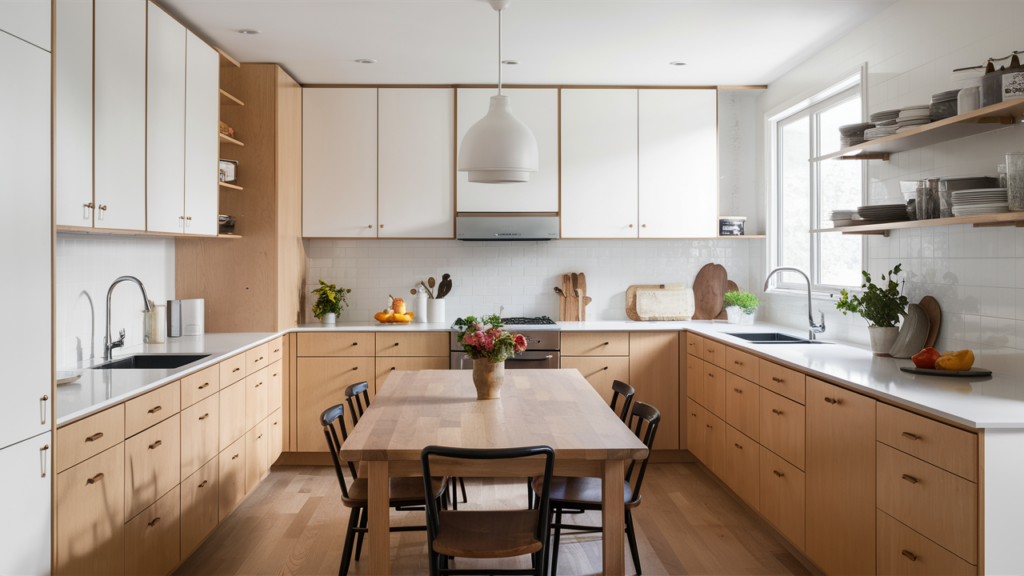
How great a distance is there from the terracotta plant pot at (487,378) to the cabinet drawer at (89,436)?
135 centimetres

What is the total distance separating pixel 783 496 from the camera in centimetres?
312

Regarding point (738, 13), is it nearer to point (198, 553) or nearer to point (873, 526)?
point (873, 526)

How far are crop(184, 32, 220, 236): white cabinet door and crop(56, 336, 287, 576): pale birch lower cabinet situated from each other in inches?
32.5

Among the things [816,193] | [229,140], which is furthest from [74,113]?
[816,193]

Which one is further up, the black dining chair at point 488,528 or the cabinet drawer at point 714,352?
the cabinet drawer at point 714,352

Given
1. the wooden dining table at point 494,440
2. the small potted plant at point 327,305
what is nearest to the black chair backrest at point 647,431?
the wooden dining table at point 494,440

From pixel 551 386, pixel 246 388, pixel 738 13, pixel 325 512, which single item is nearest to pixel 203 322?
pixel 246 388

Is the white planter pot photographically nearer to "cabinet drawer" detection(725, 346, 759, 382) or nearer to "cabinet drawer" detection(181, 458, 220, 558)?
"cabinet drawer" detection(725, 346, 759, 382)

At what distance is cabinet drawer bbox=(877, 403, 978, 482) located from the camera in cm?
190

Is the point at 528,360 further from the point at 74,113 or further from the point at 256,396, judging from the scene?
the point at 74,113

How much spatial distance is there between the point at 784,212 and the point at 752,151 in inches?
24.1

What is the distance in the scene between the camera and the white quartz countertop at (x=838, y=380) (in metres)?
2.02

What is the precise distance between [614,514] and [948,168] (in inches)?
87.2

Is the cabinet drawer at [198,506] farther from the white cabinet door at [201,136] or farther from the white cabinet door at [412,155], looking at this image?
the white cabinet door at [412,155]
